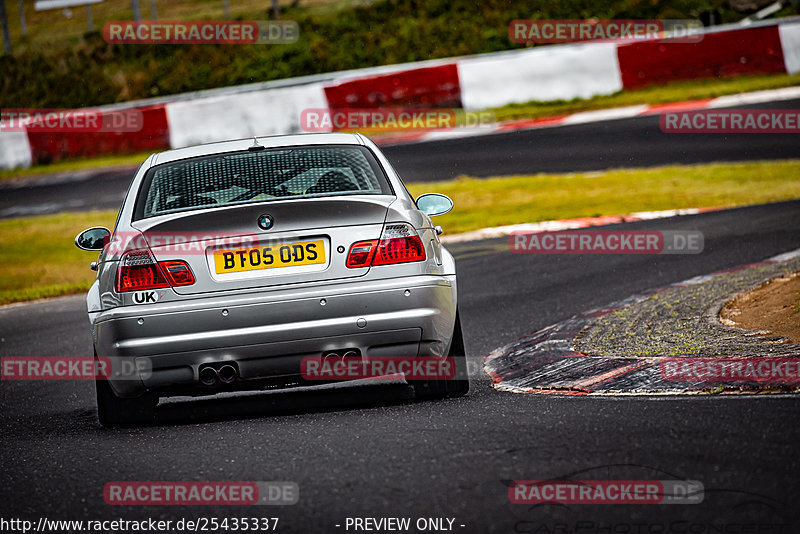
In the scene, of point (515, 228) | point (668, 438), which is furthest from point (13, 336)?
point (668, 438)

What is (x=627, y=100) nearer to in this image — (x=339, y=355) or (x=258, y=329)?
(x=339, y=355)

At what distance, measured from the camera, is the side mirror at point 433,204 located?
670 cm

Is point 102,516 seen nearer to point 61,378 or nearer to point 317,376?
point 317,376

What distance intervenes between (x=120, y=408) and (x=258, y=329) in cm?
99

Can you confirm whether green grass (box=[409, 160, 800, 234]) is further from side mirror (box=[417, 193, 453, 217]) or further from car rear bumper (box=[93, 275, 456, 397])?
car rear bumper (box=[93, 275, 456, 397])

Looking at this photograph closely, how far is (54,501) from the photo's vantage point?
457 centimetres

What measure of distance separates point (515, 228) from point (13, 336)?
227 inches

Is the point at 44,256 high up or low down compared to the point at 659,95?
down
